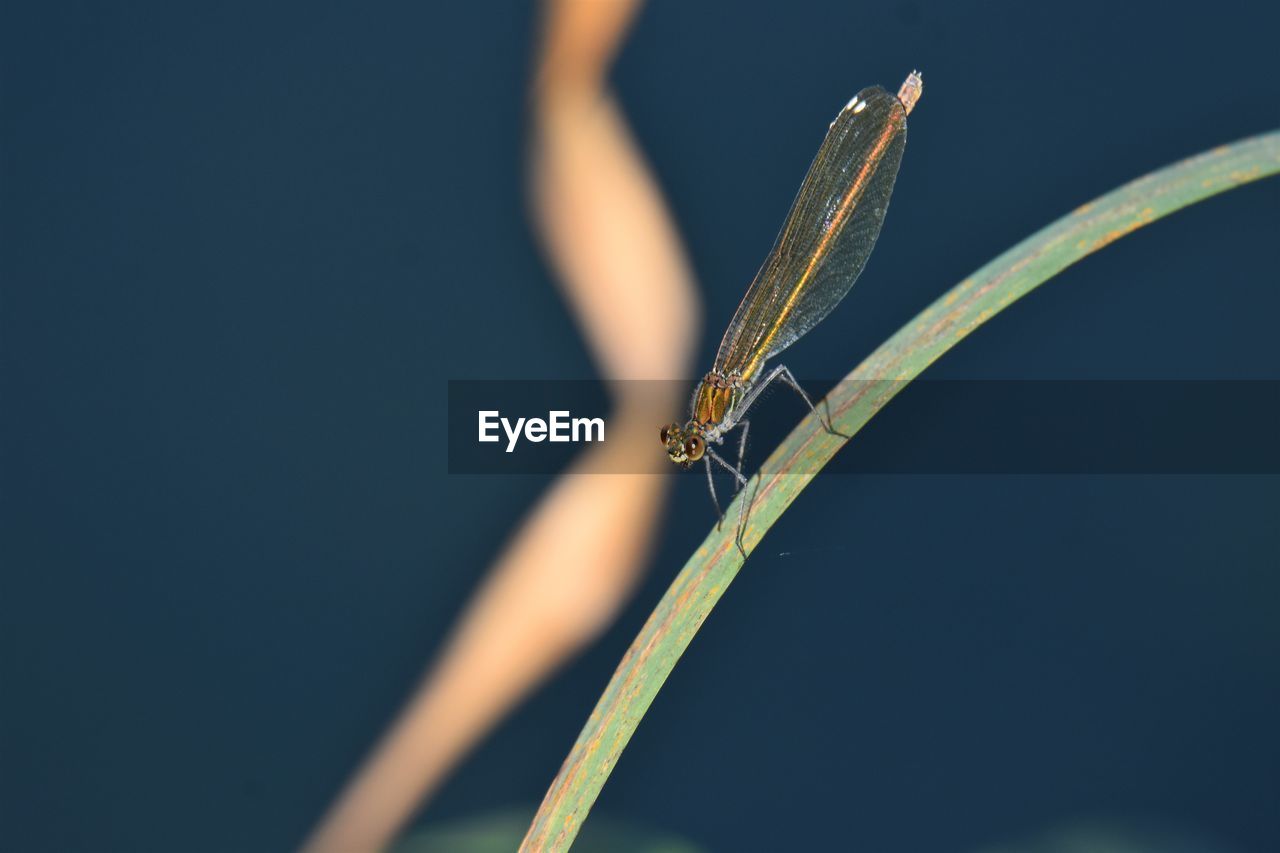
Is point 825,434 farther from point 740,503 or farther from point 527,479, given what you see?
point 527,479

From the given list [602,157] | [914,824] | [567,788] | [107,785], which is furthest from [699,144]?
[107,785]

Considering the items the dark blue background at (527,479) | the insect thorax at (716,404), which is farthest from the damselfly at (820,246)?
the dark blue background at (527,479)

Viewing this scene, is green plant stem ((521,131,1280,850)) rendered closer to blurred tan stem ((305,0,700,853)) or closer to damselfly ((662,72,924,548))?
damselfly ((662,72,924,548))

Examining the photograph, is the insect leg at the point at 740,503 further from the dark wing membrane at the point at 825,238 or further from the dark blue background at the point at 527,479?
the dark blue background at the point at 527,479

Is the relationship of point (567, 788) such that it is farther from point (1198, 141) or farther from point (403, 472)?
point (1198, 141)

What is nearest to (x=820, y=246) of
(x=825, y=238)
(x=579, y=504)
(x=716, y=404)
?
(x=825, y=238)

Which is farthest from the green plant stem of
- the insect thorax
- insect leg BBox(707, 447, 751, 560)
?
the insect thorax
